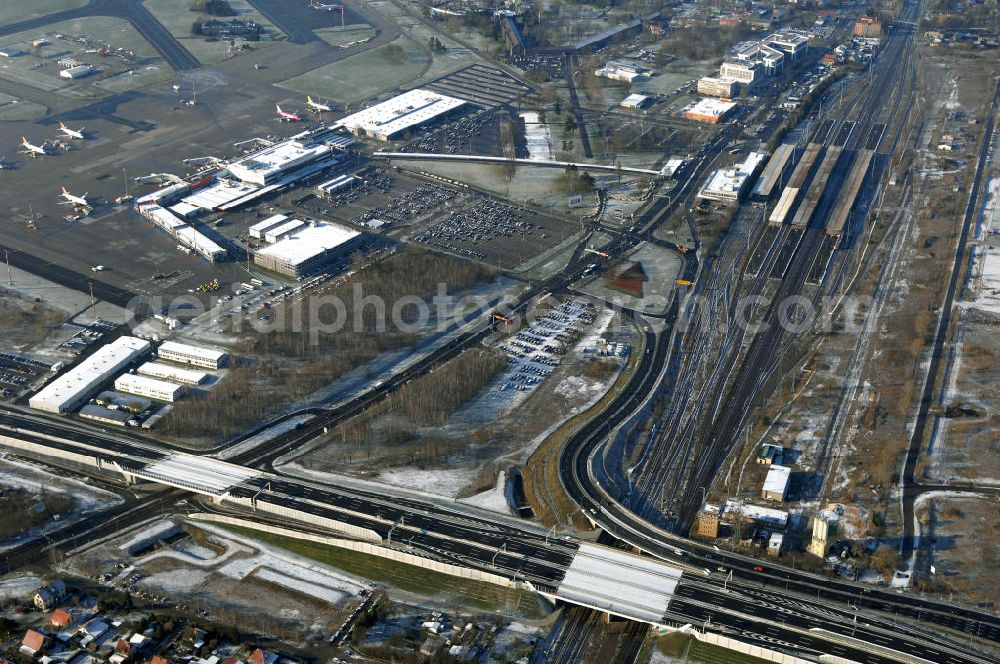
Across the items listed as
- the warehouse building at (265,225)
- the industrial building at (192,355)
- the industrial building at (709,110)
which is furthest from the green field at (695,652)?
the industrial building at (709,110)

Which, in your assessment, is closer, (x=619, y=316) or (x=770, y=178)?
(x=619, y=316)

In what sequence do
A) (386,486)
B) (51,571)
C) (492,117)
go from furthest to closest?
(492,117), (386,486), (51,571)

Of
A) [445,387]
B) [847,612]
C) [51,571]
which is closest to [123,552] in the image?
[51,571]

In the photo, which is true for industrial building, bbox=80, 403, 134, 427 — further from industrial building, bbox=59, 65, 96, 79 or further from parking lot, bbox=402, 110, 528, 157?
industrial building, bbox=59, 65, 96, 79

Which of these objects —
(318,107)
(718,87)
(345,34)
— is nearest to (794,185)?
(718,87)

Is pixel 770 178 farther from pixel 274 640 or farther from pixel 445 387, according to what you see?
pixel 274 640

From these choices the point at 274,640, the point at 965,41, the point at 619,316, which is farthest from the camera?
A: the point at 965,41

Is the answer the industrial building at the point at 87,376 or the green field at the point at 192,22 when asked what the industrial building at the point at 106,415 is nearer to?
the industrial building at the point at 87,376
